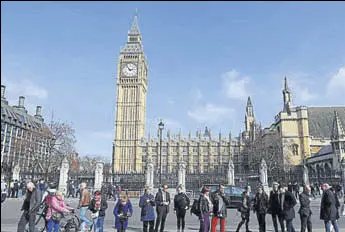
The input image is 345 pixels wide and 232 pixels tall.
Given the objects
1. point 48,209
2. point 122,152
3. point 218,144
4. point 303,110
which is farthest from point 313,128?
point 48,209

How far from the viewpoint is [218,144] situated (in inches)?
3236

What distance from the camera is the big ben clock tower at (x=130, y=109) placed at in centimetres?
7650

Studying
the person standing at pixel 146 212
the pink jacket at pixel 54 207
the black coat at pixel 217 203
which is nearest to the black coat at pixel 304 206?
the black coat at pixel 217 203

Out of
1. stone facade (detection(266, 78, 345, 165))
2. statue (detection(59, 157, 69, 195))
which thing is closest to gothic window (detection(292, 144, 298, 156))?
stone facade (detection(266, 78, 345, 165))

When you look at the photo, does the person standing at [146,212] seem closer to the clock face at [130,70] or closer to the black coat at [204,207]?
the black coat at [204,207]

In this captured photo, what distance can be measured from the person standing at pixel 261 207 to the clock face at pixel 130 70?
71.4 m

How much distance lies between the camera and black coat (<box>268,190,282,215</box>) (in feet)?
29.5

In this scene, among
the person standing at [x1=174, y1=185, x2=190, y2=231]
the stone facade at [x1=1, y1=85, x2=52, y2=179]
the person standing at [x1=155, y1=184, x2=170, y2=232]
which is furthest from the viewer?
the stone facade at [x1=1, y1=85, x2=52, y2=179]

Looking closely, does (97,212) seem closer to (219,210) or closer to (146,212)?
(146,212)

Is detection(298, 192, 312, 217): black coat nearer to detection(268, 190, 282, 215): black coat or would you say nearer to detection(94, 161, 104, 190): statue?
detection(268, 190, 282, 215): black coat

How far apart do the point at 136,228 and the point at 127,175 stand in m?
20.9

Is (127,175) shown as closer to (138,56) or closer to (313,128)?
(313,128)

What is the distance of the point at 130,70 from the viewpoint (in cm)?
7894

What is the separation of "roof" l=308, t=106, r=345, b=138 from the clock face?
42.4 metres
